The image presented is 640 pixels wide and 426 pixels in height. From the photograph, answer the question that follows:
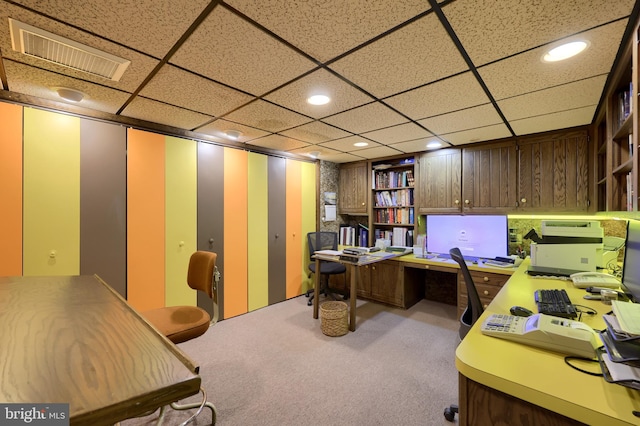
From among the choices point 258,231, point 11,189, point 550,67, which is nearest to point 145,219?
point 11,189

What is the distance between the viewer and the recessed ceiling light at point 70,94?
2.04 meters

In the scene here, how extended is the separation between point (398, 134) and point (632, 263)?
7.18ft

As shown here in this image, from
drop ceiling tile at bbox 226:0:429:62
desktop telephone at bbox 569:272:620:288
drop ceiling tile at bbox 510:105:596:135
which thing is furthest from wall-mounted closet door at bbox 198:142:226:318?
desktop telephone at bbox 569:272:620:288

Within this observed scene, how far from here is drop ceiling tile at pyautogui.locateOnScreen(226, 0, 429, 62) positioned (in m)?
1.17

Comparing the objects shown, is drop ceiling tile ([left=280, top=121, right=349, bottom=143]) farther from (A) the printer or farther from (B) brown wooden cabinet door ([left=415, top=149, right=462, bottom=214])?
(A) the printer

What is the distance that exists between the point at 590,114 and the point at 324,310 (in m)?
3.17

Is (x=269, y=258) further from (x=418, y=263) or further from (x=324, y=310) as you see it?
(x=418, y=263)

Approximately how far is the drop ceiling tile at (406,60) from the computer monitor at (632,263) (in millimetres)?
1319

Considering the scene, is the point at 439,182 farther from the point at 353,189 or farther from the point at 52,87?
the point at 52,87

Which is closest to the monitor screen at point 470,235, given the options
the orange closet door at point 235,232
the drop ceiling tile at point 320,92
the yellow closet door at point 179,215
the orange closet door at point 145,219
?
the drop ceiling tile at point 320,92

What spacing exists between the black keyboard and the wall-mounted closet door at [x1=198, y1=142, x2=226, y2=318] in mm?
3073

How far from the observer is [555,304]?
1.49 m

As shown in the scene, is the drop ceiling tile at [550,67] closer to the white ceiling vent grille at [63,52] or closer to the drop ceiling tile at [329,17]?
the drop ceiling tile at [329,17]

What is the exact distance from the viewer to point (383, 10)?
121 centimetres
